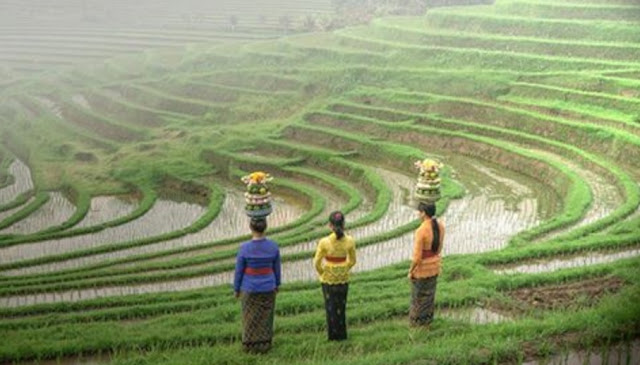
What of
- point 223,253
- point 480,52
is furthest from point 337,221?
point 480,52

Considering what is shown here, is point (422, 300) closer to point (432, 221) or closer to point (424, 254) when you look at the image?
point (424, 254)

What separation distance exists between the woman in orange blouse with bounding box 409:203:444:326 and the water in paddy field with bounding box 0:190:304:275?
308 inches

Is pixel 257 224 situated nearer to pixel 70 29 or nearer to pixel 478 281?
pixel 478 281

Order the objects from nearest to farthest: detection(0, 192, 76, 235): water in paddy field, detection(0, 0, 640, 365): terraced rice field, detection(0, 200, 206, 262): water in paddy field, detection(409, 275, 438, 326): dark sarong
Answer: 1. detection(409, 275, 438, 326): dark sarong
2. detection(0, 0, 640, 365): terraced rice field
3. detection(0, 200, 206, 262): water in paddy field
4. detection(0, 192, 76, 235): water in paddy field

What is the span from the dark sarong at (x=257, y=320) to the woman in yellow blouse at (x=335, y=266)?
499 millimetres

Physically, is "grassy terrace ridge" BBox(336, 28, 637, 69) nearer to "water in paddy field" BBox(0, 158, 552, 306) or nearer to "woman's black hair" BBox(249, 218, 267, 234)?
"water in paddy field" BBox(0, 158, 552, 306)

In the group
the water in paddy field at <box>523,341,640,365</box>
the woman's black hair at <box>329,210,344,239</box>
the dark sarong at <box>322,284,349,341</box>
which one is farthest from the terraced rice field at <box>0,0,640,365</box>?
the woman's black hair at <box>329,210,344,239</box>

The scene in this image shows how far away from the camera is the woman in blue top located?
639 centimetres

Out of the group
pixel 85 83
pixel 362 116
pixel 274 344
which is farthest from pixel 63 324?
pixel 85 83

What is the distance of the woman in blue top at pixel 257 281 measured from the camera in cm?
639

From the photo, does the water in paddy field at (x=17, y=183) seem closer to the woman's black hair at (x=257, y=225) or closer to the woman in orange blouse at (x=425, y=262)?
the woman's black hair at (x=257, y=225)

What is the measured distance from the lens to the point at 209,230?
15.2 m

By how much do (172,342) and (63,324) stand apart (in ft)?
7.11

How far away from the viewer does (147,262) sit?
12.6m
